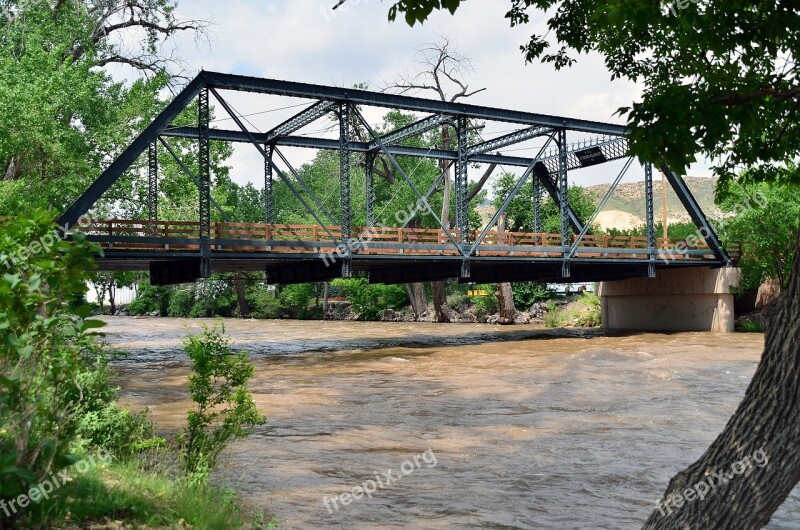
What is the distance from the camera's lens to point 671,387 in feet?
61.9

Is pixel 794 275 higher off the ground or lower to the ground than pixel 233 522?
higher

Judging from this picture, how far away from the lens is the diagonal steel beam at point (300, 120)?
28734mm

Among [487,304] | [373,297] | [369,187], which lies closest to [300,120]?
[369,187]

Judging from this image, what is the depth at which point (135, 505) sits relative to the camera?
5.72 metres

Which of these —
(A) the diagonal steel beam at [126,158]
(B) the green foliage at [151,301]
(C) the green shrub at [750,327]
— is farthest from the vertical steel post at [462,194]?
(B) the green foliage at [151,301]

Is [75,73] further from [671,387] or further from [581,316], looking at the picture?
[581,316]

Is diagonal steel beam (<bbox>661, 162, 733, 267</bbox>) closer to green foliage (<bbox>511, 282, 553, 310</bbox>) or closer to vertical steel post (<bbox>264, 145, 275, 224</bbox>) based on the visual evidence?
green foliage (<bbox>511, 282, 553, 310</bbox>)

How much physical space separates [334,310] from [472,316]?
16104 millimetres

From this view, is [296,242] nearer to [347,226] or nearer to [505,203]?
[347,226]

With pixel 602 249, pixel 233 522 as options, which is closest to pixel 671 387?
pixel 233 522

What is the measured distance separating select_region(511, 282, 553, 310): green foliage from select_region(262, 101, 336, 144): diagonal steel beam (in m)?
25.9

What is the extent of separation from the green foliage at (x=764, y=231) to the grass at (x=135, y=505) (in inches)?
1209

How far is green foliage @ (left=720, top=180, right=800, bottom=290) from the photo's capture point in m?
34.4

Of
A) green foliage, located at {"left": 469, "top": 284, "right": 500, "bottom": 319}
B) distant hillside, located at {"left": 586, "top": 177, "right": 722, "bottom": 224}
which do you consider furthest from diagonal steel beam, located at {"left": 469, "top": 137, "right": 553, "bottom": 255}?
distant hillside, located at {"left": 586, "top": 177, "right": 722, "bottom": 224}
